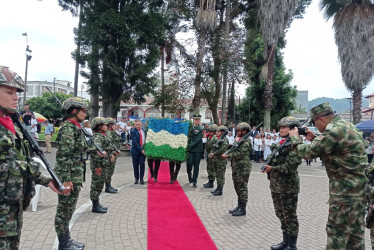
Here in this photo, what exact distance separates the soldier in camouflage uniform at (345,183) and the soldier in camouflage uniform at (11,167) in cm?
294

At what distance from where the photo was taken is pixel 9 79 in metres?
2.10

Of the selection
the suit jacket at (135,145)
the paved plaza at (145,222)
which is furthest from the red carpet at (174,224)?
the suit jacket at (135,145)

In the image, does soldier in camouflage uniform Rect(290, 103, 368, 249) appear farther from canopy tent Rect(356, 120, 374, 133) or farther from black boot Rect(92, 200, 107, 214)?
canopy tent Rect(356, 120, 374, 133)

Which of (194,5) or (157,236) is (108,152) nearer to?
(157,236)

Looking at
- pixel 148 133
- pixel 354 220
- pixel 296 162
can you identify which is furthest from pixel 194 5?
pixel 354 220

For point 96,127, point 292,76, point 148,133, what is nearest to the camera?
point 96,127

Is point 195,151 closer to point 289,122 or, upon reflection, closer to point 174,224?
point 174,224

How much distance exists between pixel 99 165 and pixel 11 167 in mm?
3349

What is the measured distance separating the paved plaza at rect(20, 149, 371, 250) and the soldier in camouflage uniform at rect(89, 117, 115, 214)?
0.23m

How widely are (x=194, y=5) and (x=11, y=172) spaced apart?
16.6 meters

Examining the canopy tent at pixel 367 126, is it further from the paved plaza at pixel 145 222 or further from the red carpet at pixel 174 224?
the red carpet at pixel 174 224

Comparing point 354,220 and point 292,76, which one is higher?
point 292,76

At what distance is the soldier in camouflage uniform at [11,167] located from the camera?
2016 mm

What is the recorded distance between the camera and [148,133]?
8.23 meters
